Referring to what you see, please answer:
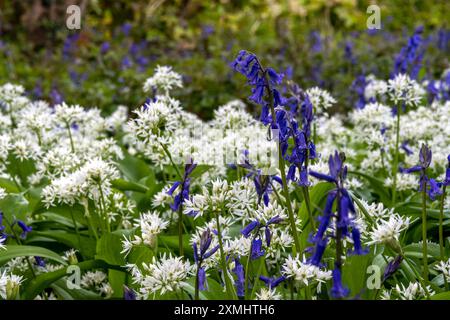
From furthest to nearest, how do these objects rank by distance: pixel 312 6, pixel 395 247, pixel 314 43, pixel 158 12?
pixel 312 6
pixel 158 12
pixel 314 43
pixel 395 247

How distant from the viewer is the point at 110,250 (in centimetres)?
276

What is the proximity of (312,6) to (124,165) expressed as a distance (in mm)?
8689

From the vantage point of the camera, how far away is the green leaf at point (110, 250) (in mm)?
2742

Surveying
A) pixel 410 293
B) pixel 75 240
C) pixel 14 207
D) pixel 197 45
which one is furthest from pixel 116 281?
pixel 197 45

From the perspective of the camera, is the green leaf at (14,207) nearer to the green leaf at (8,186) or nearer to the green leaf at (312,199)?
the green leaf at (8,186)

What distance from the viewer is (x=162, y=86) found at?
11.6 feet

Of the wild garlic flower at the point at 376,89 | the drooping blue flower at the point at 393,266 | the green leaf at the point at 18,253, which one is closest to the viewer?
the drooping blue flower at the point at 393,266

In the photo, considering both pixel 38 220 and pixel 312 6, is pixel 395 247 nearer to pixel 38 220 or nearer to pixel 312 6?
pixel 38 220

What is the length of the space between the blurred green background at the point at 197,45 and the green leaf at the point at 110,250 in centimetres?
324

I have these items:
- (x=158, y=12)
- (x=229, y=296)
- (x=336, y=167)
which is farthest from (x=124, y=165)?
(x=158, y=12)

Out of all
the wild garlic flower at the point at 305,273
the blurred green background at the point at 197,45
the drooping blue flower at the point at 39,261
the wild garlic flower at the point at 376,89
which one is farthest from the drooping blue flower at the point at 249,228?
the blurred green background at the point at 197,45

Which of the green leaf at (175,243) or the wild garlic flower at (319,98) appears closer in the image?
the green leaf at (175,243)

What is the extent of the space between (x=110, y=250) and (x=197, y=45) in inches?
295

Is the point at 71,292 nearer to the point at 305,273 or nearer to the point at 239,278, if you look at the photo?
the point at 239,278
